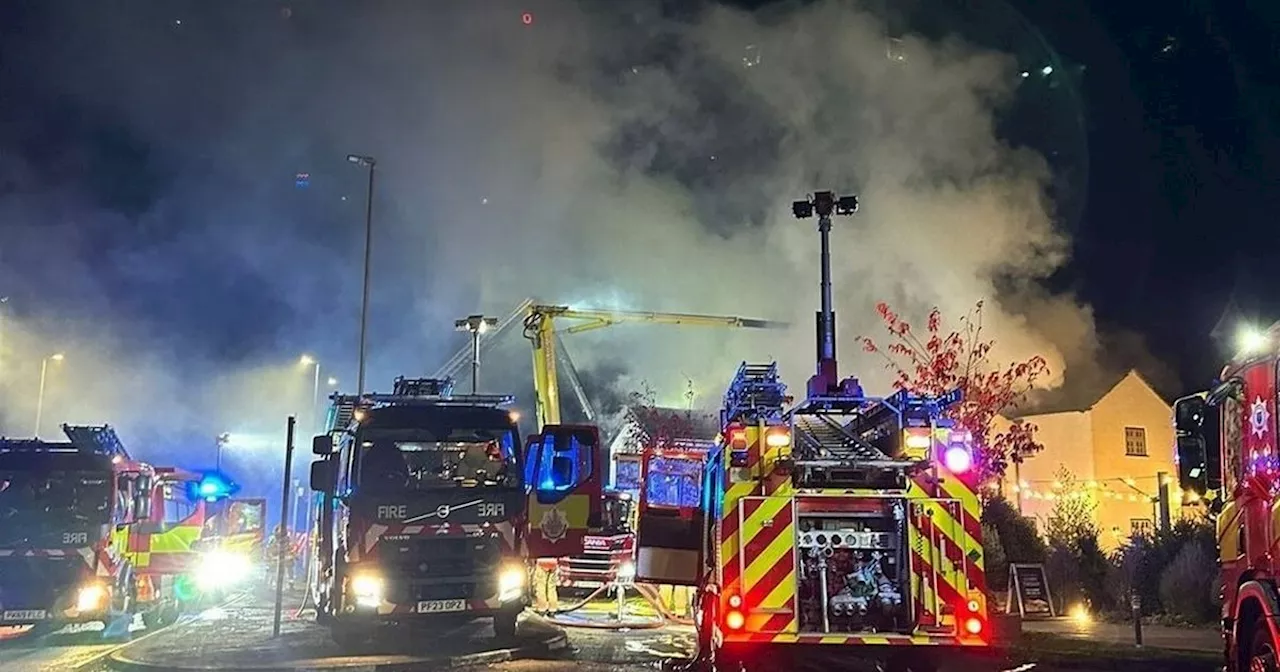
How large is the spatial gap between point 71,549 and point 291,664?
4015 millimetres

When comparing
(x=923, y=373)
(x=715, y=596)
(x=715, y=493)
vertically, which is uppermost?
(x=923, y=373)

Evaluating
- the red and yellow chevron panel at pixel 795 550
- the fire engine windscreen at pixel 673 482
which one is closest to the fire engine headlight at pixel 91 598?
the fire engine windscreen at pixel 673 482

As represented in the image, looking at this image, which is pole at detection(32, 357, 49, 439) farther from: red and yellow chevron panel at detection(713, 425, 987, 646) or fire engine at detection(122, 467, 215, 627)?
red and yellow chevron panel at detection(713, 425, 987, 646)

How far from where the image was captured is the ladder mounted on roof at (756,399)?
777cm

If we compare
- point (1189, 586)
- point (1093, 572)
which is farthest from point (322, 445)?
point (1093, 572)

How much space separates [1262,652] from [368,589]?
7.83 m

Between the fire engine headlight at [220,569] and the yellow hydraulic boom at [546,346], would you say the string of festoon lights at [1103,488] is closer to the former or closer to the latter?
the yellow hydraulic boom at [546,346]

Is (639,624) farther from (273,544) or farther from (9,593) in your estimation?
(273,544)

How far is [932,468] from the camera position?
7480mm

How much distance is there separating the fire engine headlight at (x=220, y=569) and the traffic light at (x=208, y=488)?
36.1 inches

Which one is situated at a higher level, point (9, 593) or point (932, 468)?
A: point (932, 468)

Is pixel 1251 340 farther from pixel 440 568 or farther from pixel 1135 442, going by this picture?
pixel 1135 442

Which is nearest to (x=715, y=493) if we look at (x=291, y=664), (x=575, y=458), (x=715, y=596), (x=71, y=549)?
(x=715, y=596)

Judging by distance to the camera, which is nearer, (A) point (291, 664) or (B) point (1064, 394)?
(A) point (291, 664)
